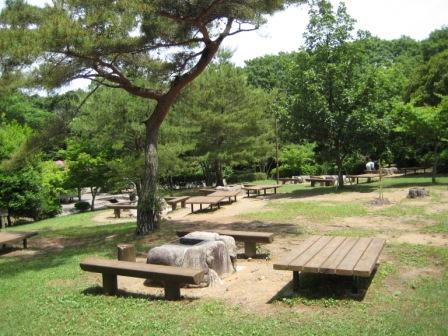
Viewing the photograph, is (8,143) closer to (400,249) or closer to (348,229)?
(348,229)

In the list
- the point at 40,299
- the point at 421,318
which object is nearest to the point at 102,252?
the point at 40,299

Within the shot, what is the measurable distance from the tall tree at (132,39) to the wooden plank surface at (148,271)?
15.2ft

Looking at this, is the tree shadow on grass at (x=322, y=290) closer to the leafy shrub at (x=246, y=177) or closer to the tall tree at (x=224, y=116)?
the tall tree at (x=224, y=116)

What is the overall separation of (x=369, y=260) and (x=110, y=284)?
11.6 feet

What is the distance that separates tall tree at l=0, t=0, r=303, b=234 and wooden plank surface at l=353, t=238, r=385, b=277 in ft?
20.1

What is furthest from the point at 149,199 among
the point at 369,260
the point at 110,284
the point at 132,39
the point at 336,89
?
the point at 336,89

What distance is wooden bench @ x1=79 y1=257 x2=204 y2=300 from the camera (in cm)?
573

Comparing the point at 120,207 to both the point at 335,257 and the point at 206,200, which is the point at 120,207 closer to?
the point at 206,200

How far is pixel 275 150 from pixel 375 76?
12.3 meters

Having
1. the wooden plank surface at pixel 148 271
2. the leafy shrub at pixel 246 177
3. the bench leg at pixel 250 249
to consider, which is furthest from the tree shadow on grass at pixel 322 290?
the leafy shrub at pixel 246 177

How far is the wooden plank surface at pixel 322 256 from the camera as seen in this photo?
Answer: 552 cm

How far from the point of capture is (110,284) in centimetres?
651

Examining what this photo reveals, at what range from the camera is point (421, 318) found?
15.9ft

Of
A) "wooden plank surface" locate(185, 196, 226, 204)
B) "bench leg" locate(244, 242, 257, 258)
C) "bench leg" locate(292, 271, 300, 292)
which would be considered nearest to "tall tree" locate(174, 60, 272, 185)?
"wooden plank surface" locate(185, 196, 226, 204)
